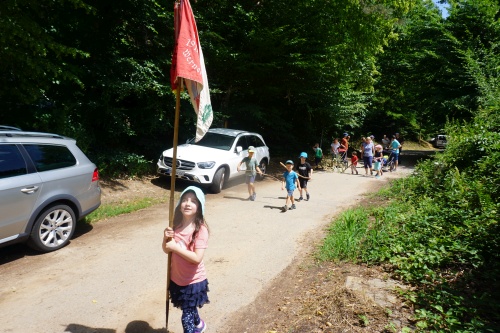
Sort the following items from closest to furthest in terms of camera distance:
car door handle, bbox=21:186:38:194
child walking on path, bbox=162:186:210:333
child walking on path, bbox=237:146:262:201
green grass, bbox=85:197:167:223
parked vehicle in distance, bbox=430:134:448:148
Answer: child walking on path, bbox=162:186:210:333 → car door handle, bbox=21:186:38:194 → green grass, bbox=85:197:167:223 → child walking on path, bbox=237:146:262:201 → parked vehicle in distance, bbox=430:134:448:148

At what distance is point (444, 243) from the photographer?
5121 mm

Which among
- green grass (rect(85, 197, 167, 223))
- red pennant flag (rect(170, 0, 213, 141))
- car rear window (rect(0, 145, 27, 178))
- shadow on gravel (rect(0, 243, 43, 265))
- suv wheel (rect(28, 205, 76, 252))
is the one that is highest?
red pennant flag (rect(170, 0, 213, 141))

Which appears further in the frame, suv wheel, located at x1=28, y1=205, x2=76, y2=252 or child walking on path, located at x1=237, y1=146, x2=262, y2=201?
child walking on path, located at x1=237, y1=146, x2=262, y2=201

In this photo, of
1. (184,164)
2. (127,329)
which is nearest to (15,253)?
(127,329)

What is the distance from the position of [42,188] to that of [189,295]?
346cm

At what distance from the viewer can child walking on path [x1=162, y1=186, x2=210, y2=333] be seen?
315 centimetres

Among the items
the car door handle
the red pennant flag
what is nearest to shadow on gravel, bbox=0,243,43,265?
the car door handle

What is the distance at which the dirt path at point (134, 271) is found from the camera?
3893mm

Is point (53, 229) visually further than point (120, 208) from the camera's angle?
No

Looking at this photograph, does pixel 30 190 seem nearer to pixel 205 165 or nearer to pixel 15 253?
pixel 15 253

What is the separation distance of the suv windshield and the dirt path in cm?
313

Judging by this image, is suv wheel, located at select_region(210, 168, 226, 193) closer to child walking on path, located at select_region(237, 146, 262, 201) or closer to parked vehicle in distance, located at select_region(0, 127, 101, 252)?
child walking on path, located at select_region(237, 146, 262, 201)

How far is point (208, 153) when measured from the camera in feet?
34.4

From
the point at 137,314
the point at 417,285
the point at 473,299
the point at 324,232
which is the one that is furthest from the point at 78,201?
the point at 473,299
